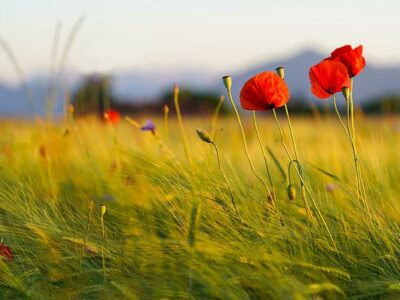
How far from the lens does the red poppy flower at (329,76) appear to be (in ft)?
4.07

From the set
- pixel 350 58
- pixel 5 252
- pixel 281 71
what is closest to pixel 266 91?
pixel 281 71

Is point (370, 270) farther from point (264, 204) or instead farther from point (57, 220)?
point (57, 220)

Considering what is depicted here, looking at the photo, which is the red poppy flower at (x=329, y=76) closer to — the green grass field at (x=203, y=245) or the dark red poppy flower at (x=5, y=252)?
the green grass field at (x=203, y=245)

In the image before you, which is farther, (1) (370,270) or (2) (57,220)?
(2) (57,220)

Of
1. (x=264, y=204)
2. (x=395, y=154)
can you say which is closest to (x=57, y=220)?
(x=264, y=204)

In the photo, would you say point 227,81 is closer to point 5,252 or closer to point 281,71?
point 281,71

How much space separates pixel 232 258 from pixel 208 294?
0.08 meters

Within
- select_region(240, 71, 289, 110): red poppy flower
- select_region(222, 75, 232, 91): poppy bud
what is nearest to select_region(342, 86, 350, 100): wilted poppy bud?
select_region(240, 71, 289, 110): red poppy flower

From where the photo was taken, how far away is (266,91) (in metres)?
1.22

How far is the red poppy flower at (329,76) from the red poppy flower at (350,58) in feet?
0.18

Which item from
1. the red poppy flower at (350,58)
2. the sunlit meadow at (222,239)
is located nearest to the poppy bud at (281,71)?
the sunlit meadow at (222,239)

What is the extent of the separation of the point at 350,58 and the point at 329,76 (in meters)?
0.08

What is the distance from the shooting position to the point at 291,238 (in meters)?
1.25

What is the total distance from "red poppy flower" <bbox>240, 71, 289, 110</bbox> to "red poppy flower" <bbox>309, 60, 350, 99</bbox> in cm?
8
